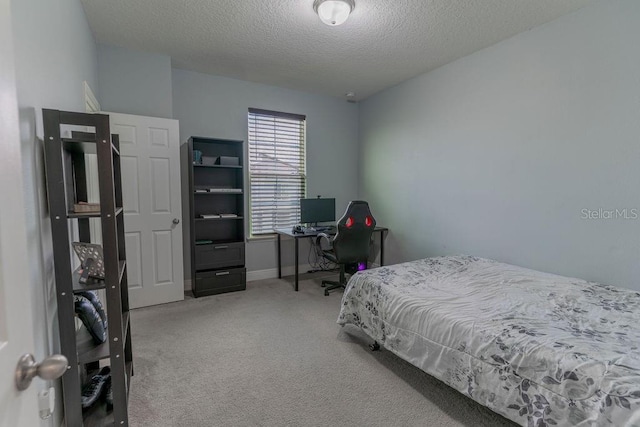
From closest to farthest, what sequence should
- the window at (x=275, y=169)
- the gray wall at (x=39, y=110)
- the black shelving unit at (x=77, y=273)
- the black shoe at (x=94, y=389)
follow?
the gray wall at (x=39, y=110) → the black shelving unit at (x=77, y=273) → the black shoe at (x=94, y=389) → the window at (x=275, y=169)

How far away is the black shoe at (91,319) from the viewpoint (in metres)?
1.53

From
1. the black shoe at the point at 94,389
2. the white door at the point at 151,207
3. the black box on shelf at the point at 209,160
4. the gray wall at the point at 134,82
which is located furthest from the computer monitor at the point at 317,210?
the black shoe at the point at 94,389

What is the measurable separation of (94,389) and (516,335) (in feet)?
7.57

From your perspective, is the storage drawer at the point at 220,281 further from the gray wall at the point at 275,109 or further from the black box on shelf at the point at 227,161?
the black box on shelf at the point at 227,161

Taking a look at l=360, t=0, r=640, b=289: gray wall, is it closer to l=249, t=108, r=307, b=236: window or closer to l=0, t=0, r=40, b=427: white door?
l=249, t=108, r=307, b=236: window

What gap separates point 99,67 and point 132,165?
3.37 ft

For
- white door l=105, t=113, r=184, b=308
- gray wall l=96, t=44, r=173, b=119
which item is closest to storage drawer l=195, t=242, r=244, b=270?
white door l=105, t=113, r=184, b=308

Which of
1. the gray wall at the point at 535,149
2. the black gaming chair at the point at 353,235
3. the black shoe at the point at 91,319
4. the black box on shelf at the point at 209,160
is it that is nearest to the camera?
the black shoe at the point at 91,319

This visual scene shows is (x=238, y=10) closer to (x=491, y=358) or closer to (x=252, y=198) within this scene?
(x=252, y=198)

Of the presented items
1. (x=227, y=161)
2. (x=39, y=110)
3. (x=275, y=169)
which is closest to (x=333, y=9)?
(x=39, y=110)

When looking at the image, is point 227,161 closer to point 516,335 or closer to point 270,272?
point 270,272

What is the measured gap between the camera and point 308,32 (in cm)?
278

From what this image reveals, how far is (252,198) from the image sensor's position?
166 inches

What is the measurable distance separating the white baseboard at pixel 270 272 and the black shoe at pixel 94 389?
93.6 inches
